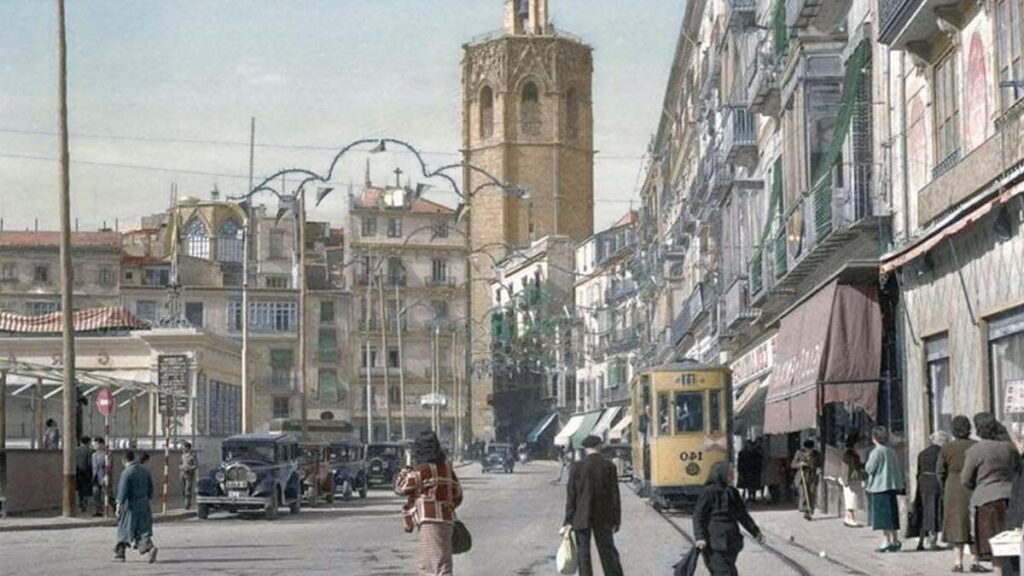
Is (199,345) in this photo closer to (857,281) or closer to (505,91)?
(857,281)

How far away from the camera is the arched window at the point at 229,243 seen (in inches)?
5231

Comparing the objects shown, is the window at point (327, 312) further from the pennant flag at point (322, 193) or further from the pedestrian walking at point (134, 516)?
the pedestrian walking at point (134, 516)

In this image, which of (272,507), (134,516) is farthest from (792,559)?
(272,507)

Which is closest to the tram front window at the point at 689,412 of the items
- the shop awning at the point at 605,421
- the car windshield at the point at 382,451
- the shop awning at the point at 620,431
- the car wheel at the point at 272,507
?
the car wheel at the point at 272,507

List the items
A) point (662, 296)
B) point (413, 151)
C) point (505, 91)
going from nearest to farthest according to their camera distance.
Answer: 1. point (413, 151)
2. point (662, 296)
3. point (505, 91)

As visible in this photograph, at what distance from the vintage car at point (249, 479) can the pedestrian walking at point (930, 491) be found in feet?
57.7

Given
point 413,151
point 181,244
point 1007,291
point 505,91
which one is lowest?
point 1007,291

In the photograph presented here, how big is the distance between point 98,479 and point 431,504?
2397cm

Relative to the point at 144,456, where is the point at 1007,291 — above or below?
above

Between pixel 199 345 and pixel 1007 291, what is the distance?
138 feet

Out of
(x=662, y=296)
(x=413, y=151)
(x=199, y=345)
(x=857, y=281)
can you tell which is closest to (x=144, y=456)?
(x=413, y=151)

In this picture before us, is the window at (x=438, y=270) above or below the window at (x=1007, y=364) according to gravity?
above

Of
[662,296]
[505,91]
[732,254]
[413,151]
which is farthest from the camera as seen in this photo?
[505,91]

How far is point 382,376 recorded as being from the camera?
129m
